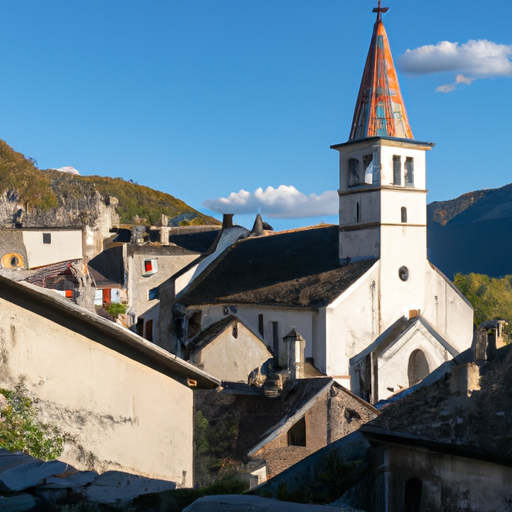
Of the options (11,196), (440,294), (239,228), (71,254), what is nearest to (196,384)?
(440,294)

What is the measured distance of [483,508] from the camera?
19.2ft

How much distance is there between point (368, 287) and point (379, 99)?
813cm

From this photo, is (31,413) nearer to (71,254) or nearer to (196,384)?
(196,384)

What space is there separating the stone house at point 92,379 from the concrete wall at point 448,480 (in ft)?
10.8

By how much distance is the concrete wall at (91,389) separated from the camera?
27.2 feet

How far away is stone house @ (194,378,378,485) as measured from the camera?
19.4m

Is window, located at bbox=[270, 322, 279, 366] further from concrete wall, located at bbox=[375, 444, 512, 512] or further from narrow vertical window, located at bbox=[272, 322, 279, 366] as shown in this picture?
concrete wall, located at bbox=[375, 444, 512, 512]

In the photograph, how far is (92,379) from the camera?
859cm

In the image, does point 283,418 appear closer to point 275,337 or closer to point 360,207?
point 275,337

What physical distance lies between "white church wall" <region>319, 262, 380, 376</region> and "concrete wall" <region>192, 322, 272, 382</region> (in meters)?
2.61

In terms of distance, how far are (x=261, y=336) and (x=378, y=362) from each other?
5183 mm

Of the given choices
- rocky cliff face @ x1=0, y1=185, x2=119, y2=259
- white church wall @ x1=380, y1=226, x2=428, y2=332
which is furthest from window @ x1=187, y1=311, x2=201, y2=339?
rocky cliff face @ x1=0, y1=185, x2=119, y2=259

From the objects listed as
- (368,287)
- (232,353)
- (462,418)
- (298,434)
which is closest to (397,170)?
(368,287)

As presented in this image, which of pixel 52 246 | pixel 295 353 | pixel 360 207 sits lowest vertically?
pixel 295 353
